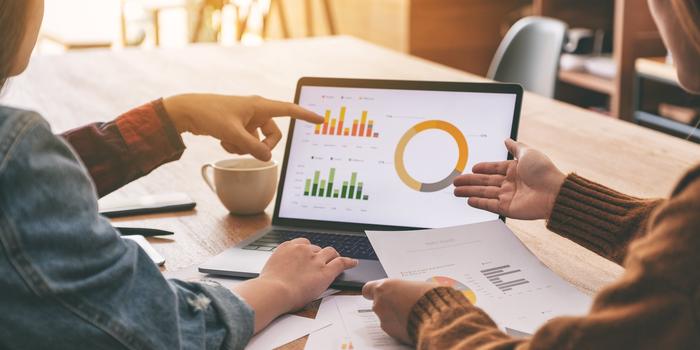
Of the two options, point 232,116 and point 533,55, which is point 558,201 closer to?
point 232,116

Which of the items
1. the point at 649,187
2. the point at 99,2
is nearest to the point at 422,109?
the point at 649,187

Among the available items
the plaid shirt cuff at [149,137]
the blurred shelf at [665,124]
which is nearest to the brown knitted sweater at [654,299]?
the plaid shirt cuff at [149,137]

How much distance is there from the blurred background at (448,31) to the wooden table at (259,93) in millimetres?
428

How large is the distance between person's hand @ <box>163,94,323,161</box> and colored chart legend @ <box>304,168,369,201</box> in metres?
0.08

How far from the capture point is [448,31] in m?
4.33

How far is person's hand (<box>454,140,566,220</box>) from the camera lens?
1.09 meters

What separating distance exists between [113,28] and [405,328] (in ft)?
15.0

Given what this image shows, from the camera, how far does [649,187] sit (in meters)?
1.35

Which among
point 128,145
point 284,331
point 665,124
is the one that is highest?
point 128,145

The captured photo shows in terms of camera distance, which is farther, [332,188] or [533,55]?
[533,55]

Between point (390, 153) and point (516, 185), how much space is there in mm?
195

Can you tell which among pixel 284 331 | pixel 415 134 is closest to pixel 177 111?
pixel 415 134

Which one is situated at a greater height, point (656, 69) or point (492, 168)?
point (492, 168)

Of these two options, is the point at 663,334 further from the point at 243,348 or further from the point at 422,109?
the point at 422,109
